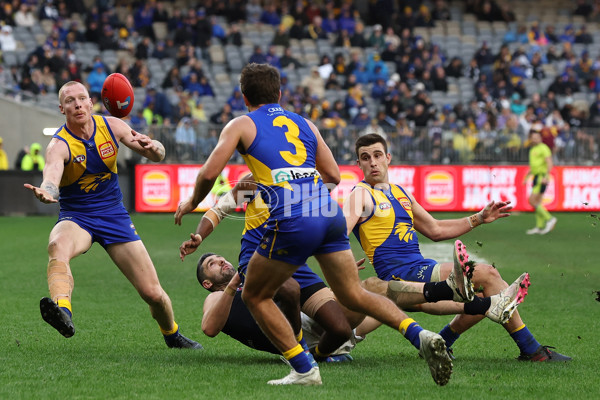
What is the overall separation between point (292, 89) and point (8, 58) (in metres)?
8.45

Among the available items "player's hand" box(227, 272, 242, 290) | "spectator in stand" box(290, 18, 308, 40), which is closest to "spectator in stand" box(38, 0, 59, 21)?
"spectator in stand" box(290, 18, 308, 40)

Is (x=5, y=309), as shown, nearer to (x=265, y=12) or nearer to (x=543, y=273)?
(x=543, y=273)

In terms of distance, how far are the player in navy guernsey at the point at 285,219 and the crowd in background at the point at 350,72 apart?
59.2 ft

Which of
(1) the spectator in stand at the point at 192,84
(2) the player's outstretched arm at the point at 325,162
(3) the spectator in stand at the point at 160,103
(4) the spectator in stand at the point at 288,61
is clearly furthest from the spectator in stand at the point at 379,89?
(2) the player's outstretched arm at the point at 325,162

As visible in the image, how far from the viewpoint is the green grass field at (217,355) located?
5691mm

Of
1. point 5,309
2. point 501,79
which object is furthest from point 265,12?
point 5,309

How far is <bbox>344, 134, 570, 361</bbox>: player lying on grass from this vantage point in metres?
6.73

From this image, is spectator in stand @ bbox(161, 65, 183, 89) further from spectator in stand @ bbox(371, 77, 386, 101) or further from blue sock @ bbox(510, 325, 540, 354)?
blue sock @ bbox(510, 325, 540, 354)

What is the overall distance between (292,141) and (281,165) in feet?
0.62

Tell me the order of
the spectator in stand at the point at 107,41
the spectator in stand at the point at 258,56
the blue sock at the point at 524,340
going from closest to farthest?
the blue sock at the point at 524,340 → the spectator in stand at the point at 258,56 → the spectator in stand at the point at 107,41

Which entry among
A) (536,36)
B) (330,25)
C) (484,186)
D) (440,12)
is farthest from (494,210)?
(440,12)

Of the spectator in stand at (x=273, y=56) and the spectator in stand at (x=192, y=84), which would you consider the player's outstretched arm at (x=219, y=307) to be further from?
the spectator in stand at (x=273, y=56)

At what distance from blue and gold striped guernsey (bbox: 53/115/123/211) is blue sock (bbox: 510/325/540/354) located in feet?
10.8

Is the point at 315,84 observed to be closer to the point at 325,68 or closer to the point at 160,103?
the point at 325,68
